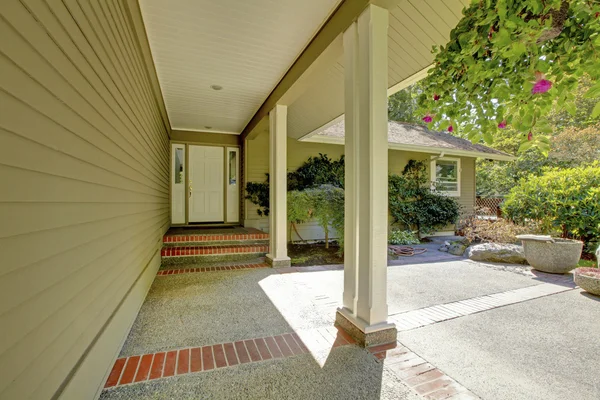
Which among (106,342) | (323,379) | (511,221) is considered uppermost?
(511,221)

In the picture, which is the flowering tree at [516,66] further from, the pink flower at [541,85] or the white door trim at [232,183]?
the white door trim at [232,183]

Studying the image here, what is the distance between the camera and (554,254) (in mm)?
4508

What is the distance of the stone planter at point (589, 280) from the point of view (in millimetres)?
3467

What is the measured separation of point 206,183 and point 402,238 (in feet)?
17.6

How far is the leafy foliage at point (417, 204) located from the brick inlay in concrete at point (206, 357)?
6.34 meters

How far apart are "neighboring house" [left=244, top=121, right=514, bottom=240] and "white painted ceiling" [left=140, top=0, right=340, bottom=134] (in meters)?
2.35

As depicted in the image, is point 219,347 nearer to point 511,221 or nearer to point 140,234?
point 140,234

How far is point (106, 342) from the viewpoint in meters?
1.89

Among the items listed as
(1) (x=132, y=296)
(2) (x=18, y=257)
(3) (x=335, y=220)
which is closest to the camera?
(2) (x=18, y=257)

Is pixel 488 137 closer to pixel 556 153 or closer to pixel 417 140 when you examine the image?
pixel 417 140

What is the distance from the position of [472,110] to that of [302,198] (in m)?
4.09

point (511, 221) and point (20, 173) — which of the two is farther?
point (511, 221)

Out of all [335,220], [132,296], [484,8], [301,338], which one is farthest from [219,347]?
[335,220]

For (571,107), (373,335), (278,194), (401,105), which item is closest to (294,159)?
(278,194)
